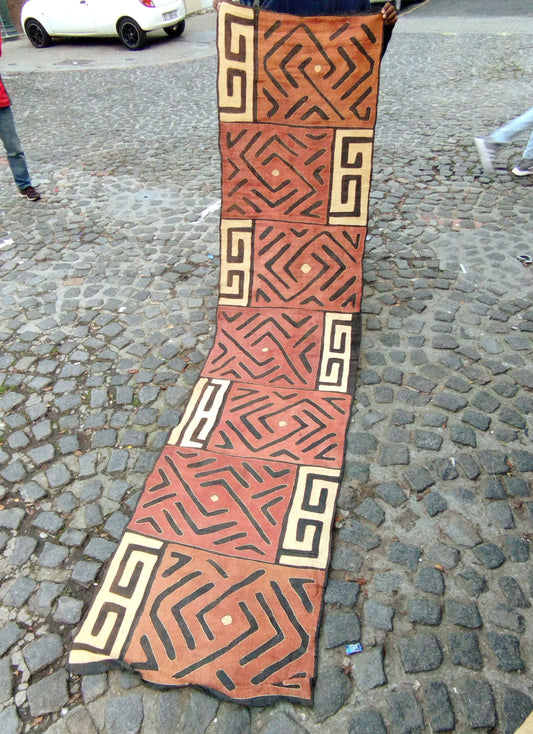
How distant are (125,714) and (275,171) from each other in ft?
8.86

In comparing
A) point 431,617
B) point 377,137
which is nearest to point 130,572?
point 431,617

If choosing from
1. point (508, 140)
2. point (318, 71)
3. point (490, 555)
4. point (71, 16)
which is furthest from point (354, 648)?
point (71, 16)

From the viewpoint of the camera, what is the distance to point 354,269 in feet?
10.3

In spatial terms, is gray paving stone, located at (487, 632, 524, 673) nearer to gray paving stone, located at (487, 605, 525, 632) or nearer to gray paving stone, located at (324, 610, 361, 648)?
gray paving stone, located at (487, 605, 525, 632)

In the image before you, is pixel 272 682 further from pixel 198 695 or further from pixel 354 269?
pixel 354 269

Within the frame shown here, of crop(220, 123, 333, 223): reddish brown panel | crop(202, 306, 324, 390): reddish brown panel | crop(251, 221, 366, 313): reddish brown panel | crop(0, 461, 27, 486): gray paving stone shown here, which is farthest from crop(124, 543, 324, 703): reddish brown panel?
crop(220, 123, 333, 223): reddish brown panel

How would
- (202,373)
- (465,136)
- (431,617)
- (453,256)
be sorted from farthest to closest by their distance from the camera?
(465,136)
(453,256)
(202,373)
(431,617)

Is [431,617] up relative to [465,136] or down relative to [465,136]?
down

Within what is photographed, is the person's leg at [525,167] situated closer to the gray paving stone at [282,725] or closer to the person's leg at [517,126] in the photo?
the person's leg at [517,126]

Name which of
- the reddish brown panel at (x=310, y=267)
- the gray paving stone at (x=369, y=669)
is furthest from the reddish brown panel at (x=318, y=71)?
the gray paving stone at (x=369, y=669)

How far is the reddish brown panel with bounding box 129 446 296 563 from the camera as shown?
2.08 meters

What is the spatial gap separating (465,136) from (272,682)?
217 inches

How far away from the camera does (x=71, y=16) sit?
10.1 m

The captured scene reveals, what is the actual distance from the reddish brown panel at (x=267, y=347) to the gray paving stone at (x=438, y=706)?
1439 mm
